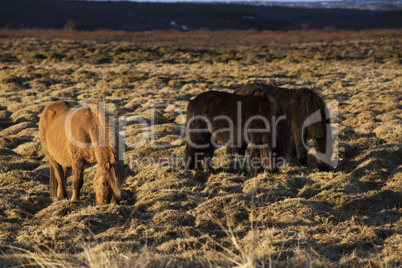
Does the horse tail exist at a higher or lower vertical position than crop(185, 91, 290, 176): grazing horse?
lower

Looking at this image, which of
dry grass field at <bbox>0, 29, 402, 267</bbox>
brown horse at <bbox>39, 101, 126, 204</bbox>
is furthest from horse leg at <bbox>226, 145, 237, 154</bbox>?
brown horse at <bbox>39, 101, 126, 204</bbox>

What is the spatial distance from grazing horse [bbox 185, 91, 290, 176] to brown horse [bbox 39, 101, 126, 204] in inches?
97.1

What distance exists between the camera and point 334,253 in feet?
16.1

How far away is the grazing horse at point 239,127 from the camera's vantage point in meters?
7.76

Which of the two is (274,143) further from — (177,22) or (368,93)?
(177,22)

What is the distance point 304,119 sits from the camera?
28.1 feet

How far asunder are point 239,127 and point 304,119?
1551 millimetres

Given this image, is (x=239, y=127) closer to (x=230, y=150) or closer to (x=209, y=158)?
(x=209, y=158)

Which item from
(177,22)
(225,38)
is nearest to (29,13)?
(177,22)

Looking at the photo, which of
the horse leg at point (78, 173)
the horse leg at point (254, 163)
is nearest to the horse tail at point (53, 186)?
the horse leg at point (78, 173)

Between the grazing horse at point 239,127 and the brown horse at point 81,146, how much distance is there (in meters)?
2.47

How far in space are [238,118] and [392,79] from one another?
17.6 m

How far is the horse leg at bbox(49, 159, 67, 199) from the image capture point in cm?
674

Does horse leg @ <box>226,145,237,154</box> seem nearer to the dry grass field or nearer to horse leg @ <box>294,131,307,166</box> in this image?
the dry grass field
